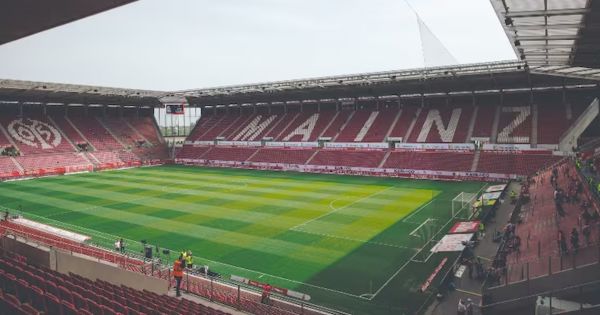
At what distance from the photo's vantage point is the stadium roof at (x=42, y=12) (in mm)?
6152

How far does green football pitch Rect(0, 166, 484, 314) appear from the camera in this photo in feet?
56.6

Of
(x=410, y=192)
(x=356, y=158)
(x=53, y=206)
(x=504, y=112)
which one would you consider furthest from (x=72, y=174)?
(x=504, y=112)

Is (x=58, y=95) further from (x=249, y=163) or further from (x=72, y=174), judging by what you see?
(x=249, y=163)

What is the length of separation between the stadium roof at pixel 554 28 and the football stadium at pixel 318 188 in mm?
90

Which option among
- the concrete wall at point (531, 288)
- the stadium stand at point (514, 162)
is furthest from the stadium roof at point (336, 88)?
the concrete wall at point (531, 288)

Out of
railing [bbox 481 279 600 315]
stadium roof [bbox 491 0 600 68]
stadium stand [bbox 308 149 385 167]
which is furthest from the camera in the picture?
stadium stand [bbox 308 149 385 167]

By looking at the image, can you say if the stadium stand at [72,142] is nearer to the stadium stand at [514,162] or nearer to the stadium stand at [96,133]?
the stadium stand at [96,133]

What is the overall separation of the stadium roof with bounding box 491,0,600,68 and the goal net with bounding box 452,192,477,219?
36.0 feet

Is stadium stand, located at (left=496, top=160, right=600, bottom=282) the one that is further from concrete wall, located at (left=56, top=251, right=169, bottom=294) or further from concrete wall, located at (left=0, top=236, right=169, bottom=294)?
concrete wall, located at (left=0, top=236, right=169, bottom=294)

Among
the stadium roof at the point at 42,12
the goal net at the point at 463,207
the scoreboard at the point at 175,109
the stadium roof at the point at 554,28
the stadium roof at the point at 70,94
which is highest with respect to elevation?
the stadium roof at the point at 70,94

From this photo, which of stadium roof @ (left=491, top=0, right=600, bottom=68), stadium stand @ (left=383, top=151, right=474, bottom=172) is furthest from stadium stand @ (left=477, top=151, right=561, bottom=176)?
stadium roof @ (left=491, top=0, right=600, bottom=68)

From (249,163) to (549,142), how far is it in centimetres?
3461

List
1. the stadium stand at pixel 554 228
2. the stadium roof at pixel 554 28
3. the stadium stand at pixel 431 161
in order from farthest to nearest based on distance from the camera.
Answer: the stadium stand at pixel 431 161, the stadium stand at pixel 554 228, the stadium roof at pixel 554 28

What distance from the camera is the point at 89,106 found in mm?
64500
